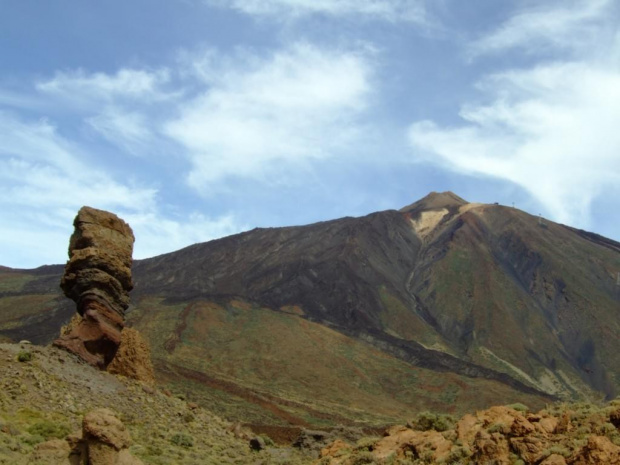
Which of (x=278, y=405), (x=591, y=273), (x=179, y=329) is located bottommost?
(x=278, y=405)

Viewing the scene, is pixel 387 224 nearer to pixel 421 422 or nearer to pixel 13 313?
pixel 13 313

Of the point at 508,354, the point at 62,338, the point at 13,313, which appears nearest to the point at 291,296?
the point at 508,354

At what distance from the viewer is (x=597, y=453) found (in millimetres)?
11211

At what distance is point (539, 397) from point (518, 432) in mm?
68528

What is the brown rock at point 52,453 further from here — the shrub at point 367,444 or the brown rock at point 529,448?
the brown rock at point 529,448

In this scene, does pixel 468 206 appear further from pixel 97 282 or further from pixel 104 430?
pixel 104 430

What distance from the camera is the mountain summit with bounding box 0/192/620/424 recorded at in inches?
2655

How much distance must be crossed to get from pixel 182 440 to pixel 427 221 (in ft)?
518

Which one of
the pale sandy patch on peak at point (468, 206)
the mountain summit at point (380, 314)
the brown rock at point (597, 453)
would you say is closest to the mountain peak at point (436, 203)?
the mountain summit at point (380, 314)

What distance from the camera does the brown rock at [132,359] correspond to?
972 inches

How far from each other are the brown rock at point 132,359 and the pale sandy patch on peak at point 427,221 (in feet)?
472

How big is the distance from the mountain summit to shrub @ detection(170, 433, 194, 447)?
977 inches

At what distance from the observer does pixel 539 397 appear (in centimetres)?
7669

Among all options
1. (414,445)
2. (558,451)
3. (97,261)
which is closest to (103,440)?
(414,445)
